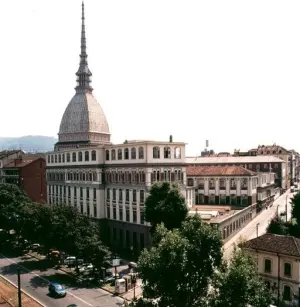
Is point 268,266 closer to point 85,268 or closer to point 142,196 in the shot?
point 142,196

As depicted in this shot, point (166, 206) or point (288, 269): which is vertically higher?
point (166, 206)

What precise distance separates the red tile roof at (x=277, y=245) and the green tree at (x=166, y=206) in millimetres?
11877

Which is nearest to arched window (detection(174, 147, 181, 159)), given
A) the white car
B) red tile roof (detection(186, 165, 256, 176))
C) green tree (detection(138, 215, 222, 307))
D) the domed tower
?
the white car

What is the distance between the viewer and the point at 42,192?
106 meters

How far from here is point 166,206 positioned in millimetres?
53594

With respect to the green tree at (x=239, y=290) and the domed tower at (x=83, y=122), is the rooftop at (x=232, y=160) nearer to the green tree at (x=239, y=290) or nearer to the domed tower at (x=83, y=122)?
the domed tower at (x=83, y=122)

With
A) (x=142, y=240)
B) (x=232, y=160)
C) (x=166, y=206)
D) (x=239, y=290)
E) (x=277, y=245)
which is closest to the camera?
(x=239, y=290)

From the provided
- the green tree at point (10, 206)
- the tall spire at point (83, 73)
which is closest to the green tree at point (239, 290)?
the green tree at point (10, 206)

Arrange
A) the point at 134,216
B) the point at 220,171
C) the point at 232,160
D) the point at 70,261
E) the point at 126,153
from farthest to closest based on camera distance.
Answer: the point at 232,160 → the point at 220,171 → the point at 126,153 → the point at 134,216 → the point at 70,261

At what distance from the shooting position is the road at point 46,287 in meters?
43.8

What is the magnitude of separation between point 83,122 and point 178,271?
87.3m

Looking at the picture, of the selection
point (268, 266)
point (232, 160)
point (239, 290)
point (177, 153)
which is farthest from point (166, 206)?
point (232, 160)

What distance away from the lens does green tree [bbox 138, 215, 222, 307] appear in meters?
30.3

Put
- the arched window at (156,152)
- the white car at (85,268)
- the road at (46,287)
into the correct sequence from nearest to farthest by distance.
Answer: the road at (46,287) < the white car at (85,268) < the arched window at (156,152)
